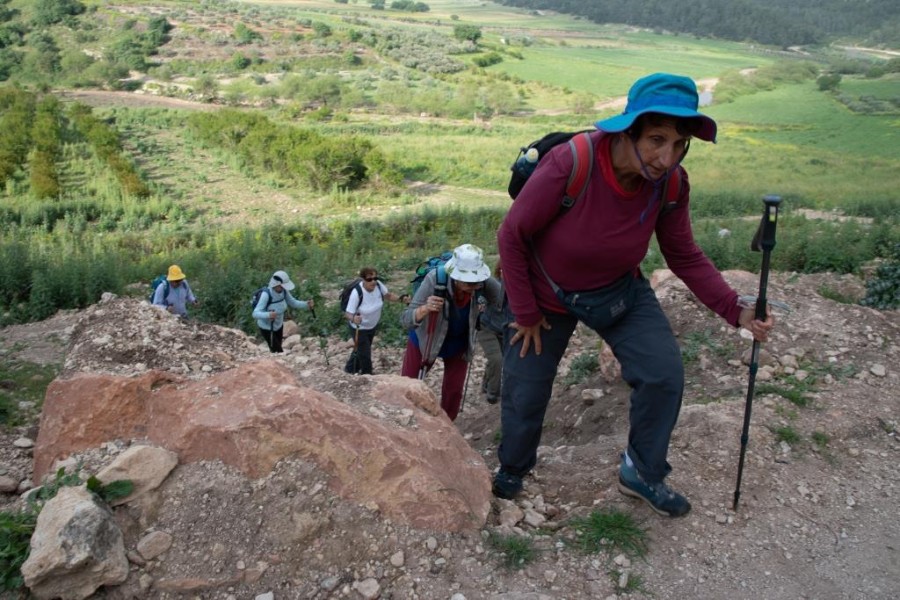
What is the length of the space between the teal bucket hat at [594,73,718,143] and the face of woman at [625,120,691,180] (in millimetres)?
76

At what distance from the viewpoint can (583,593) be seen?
293cm

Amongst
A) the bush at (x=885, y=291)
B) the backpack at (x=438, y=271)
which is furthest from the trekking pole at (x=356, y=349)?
the bush at (x=885, y=291)

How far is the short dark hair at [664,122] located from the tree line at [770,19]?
325 feet

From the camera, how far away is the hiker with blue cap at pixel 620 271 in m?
2.70

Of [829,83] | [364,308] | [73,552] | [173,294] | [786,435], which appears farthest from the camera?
[829,83]

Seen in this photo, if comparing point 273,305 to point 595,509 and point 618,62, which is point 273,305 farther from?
Answer: point 618,62

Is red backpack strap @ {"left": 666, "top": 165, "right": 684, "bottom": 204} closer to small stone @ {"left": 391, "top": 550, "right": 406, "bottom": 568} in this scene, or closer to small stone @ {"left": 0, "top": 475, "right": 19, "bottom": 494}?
small stone @ {"left": 391, "top": 550, "right": 406, "bottom": 568}

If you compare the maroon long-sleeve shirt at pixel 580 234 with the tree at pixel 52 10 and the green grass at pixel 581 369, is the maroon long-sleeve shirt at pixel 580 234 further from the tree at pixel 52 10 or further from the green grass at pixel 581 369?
the tree at pixel 52 10

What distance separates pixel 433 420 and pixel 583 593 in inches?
46.6

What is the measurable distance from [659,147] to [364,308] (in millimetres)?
4502

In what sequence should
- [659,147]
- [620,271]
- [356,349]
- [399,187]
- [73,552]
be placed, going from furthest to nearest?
[399,187] → [356,349] → [620,271] → [659,147] → [73,552]

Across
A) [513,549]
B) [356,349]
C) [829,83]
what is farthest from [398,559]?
[829,83]

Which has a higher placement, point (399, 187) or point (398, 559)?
point (398, 559)

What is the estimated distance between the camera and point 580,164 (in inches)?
110
